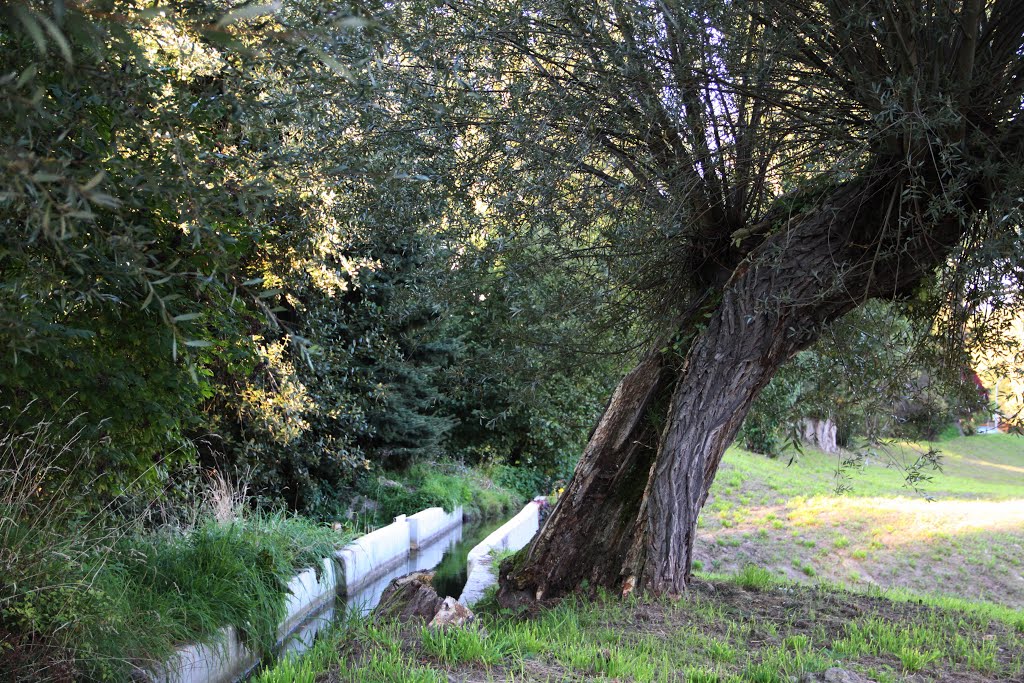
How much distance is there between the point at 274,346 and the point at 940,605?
7106 mm

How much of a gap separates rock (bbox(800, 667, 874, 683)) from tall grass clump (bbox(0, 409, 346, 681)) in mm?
3956

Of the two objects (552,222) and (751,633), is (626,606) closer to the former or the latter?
(751,633)

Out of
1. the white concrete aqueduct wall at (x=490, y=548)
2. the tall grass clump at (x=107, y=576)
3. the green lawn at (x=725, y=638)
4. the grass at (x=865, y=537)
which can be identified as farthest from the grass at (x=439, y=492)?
the tall grass clump at (x=107, y=576)

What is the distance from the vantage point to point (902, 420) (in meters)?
6.50

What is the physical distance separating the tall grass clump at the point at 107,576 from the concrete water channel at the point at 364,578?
0.55 feet

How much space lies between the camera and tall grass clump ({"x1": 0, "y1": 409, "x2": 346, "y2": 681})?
15.5ft

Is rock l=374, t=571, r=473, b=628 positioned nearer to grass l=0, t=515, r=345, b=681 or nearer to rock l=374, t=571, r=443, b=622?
rock l=374, t=571, r=443, b=622

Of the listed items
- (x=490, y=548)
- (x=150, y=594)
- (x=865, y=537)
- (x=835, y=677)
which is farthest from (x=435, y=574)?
(x=835, y=677)

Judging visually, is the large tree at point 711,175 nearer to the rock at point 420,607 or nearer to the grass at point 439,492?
the rock at point 420,607

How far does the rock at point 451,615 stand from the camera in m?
5.57

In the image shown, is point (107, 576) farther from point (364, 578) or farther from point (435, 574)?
point (435, 574)

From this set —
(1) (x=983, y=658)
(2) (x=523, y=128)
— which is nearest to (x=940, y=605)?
(1) (x=983, y=658)

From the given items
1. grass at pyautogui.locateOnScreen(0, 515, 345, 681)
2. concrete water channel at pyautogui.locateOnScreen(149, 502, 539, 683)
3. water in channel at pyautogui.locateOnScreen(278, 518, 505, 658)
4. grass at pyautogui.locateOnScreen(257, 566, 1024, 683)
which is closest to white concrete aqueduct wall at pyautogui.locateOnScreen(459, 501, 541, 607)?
concrete water channel at pyautogui.locateOnScreen(149, 502, 539, 683)

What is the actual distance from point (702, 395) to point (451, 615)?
7.81ft
